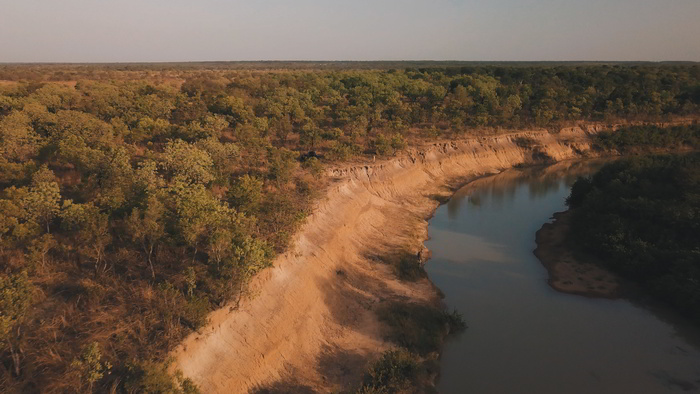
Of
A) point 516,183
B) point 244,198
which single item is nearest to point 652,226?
point 516,183

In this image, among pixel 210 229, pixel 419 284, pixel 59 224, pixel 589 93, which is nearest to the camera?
pixel 210 229

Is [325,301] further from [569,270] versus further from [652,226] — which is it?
[652,226]

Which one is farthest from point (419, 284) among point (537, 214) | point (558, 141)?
point (558, 141)

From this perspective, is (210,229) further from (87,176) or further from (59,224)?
(87,176)

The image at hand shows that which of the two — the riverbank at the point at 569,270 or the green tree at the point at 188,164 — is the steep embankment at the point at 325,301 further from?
the riverbank at the point at 569,270

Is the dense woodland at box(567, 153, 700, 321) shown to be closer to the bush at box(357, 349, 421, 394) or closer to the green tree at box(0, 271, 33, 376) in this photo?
the bush at box(357, 349, 421, 394)

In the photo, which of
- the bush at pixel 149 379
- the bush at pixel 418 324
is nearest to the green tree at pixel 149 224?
the bush at pixel 149 379
